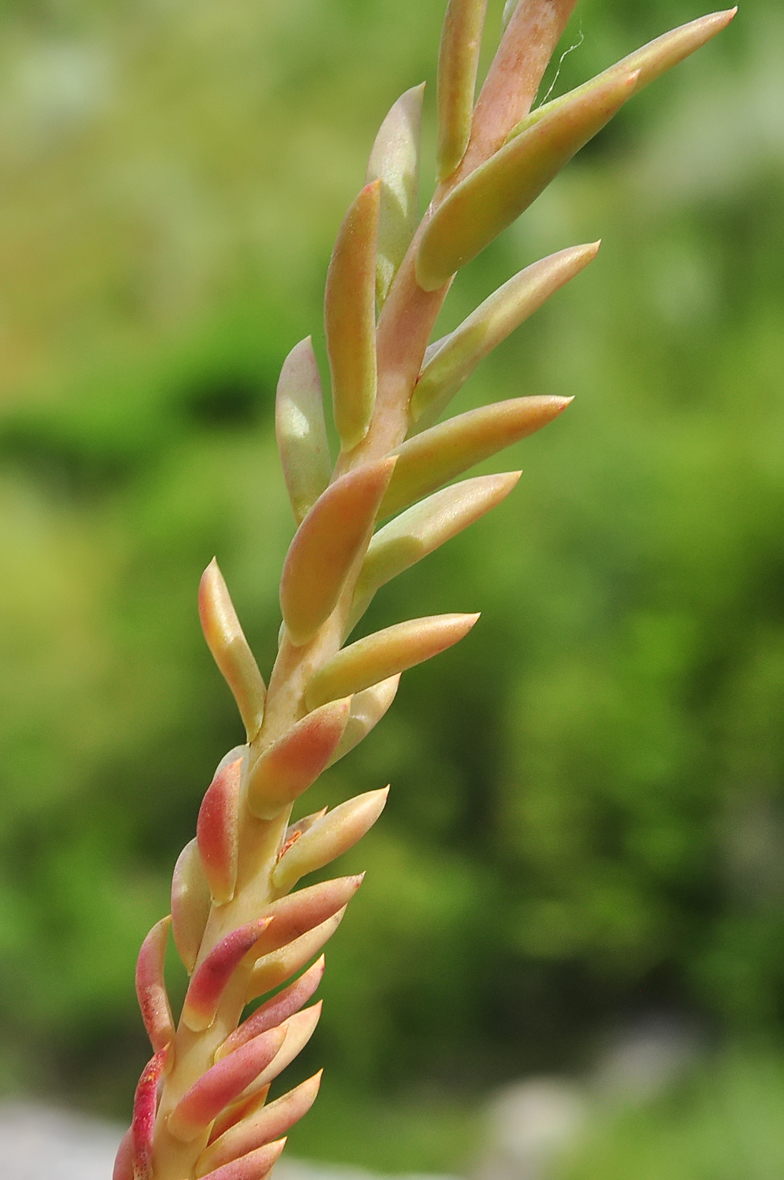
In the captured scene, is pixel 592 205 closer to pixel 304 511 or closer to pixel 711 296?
pixel 711 296

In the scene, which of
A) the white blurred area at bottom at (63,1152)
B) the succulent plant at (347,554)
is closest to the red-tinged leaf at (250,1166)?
the succulent plant at (347,554)

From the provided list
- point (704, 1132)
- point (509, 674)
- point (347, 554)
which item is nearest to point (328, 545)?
point (347, 554)

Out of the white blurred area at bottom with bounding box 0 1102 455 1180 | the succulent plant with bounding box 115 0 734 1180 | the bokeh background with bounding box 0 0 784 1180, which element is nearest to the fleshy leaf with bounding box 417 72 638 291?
the succulent plant with bounding box 115 0 734 1180

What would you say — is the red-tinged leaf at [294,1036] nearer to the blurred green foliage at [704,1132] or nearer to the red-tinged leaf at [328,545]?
the red-tinged leaf at [328,545]

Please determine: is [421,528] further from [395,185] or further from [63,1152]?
[63,1152]

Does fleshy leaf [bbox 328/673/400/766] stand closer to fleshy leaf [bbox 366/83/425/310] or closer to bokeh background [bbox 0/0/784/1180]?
fleshy leaf [bbox 366/83/425/310]

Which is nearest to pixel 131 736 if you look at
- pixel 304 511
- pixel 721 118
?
pixel 721 118

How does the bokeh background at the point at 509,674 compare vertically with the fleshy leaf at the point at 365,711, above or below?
above
